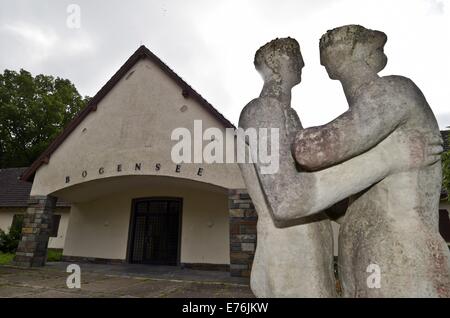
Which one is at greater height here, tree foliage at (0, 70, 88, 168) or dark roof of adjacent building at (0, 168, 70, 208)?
tree foliage at (0, 70, 88, 168)

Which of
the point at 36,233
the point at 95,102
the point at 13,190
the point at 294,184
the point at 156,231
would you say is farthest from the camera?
the point at 13,190

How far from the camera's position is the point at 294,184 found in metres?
0.88

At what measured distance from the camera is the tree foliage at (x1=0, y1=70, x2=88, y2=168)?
891 inches

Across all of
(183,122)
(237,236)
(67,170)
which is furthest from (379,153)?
(67,170)

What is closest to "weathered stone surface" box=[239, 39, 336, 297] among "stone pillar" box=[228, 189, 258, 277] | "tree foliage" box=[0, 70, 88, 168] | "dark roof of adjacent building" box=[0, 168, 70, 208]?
"stone pillar" box=[228, 189, 258, 277]

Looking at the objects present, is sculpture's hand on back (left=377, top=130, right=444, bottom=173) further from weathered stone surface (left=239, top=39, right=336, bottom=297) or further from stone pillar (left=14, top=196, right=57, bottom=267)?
stone pillar (left=14, top=196, right=57, bottom=267)

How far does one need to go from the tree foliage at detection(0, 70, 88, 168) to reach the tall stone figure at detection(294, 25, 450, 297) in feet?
87.0

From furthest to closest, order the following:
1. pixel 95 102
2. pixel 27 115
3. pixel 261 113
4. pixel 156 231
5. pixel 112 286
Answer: pixel 27 115 → pixel 156 231 → pixel 95 102 → pixel 112 286 → pixel 261 113

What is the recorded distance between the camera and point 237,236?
20.0 ft

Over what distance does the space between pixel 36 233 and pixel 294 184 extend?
9341mm

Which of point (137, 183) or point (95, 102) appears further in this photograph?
point (137, 183)

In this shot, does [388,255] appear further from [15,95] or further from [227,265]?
[15,95]

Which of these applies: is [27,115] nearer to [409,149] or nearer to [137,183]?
[137,183]

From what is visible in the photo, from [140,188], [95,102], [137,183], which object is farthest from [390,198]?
A: [140,188]
